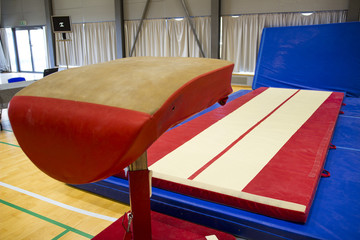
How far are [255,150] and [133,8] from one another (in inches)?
341

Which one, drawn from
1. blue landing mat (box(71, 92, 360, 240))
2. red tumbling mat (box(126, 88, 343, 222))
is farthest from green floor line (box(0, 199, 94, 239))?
red tumbling mat (box(126, 88, 343, 222))

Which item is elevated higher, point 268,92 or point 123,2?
point 123,2

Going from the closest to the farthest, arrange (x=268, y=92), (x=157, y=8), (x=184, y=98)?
(x=184, y=98) → (x=268, y=92) → (x=157, y=8)

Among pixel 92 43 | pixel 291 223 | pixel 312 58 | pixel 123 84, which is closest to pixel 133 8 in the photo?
pixel 92 43

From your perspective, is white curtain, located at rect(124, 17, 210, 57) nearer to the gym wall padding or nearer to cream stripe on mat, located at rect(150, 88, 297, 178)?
the gym wall padding

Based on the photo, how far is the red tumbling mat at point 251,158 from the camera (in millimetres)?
1922

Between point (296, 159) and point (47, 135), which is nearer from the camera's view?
point (47, 135)

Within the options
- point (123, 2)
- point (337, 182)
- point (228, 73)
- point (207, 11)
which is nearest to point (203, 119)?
point (337, 182)

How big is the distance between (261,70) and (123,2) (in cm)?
612

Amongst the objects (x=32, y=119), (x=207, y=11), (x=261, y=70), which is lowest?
(x=261, y=70)

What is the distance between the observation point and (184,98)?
90cm

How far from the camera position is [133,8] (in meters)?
9.91

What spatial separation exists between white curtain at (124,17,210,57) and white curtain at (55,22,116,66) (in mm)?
693

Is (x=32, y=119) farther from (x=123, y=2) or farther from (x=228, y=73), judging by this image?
(x=123, y=2)
